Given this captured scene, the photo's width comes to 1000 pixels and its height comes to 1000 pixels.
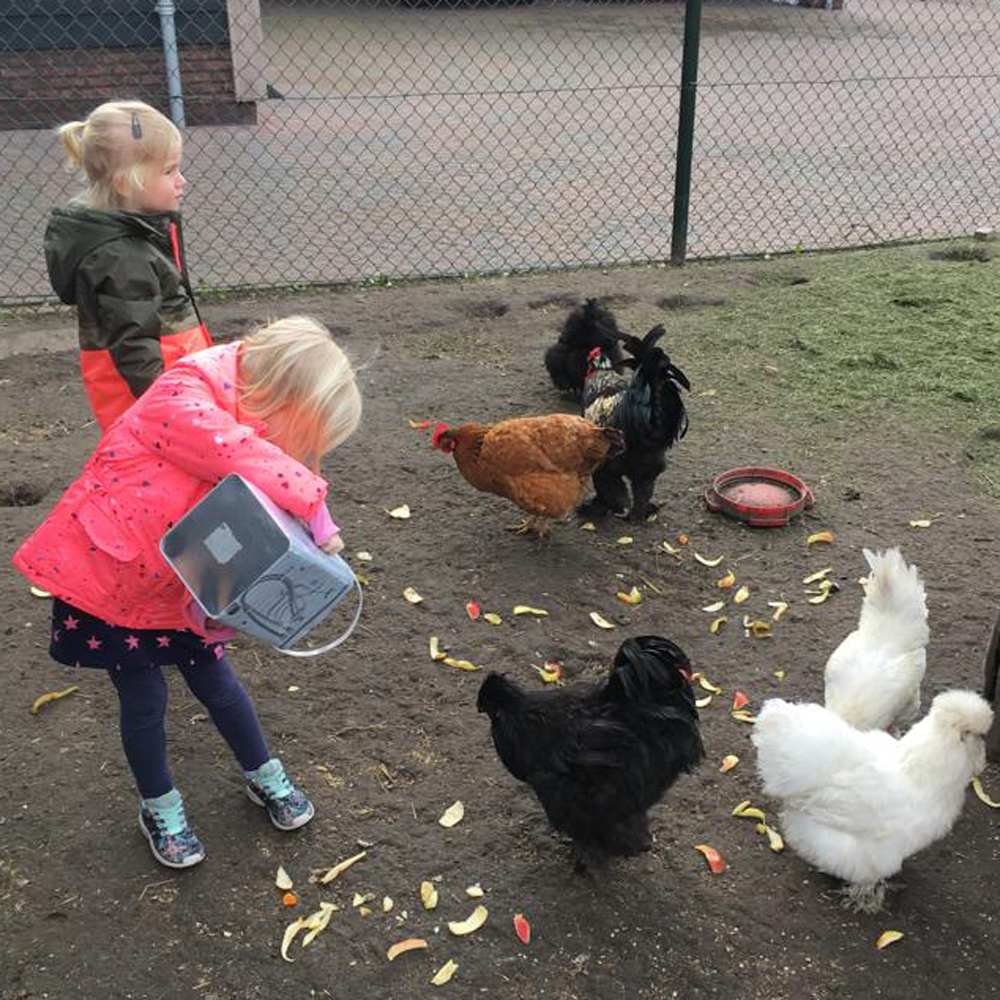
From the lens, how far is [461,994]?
8.55ft

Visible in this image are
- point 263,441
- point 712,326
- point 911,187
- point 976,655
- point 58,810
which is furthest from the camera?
point 911,187

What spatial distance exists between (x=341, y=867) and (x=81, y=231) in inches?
80.1

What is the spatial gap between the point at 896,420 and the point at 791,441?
0.60 metres

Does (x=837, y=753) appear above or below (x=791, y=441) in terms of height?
above

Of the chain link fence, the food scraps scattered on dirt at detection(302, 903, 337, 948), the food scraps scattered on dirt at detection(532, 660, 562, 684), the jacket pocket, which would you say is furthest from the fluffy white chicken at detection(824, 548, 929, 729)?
the chain link fence

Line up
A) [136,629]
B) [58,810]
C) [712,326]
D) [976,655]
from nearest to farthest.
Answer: [136,629] → [58,810] → [976,655] → [712,326]

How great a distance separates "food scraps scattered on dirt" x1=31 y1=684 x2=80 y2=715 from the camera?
3461 mm

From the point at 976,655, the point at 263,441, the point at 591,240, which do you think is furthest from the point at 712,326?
the point at 263,441

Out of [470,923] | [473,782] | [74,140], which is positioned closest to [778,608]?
[473,782]

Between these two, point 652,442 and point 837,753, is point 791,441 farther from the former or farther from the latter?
point 837,753

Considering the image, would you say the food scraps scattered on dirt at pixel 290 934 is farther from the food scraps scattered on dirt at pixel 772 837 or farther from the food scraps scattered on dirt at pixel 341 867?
the food scraps scattered on dirt at pixel 772 837

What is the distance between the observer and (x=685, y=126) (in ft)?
23.8

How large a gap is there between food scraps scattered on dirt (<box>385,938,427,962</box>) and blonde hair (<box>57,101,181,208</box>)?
229 cm

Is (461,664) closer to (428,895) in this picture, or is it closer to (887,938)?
(428,895)
